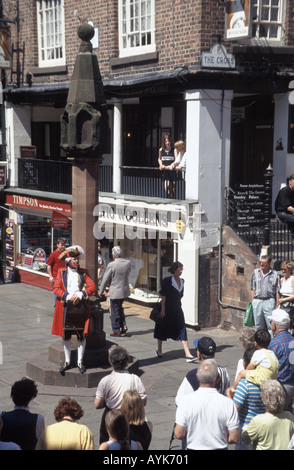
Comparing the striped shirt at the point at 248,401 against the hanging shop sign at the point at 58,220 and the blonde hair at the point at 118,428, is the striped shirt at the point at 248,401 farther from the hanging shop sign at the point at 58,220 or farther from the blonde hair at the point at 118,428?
the hanging shop sign at the point at 58,220

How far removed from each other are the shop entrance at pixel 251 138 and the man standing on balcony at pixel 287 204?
125 inches

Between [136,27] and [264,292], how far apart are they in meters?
8.49

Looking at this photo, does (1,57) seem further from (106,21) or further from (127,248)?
(127,248)

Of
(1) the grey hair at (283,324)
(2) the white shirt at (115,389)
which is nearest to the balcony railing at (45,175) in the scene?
(1) the grey hair at (283,324)

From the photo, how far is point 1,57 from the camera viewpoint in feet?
73.2

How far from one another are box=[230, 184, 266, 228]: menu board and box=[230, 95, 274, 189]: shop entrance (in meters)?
2.24

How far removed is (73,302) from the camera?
431 inches

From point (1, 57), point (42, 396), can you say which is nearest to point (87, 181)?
point (42, 396)

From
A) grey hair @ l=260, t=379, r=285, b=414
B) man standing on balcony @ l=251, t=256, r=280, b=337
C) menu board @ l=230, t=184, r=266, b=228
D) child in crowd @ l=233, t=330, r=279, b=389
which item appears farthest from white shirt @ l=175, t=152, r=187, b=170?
grey hair @ l=260, t=379, r=285, b=414

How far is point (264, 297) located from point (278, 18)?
7161 mm

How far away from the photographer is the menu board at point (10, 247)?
2305 centimetres

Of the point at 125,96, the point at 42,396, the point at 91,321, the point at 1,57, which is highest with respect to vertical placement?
the point at 1,57
